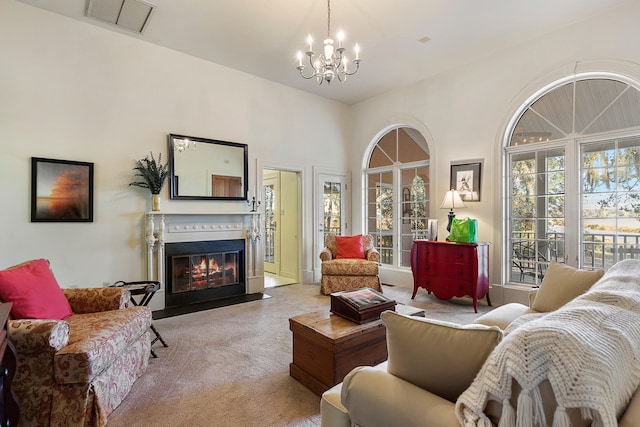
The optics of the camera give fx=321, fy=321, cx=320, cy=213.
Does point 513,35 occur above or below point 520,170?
above

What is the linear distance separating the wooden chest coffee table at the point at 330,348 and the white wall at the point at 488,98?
9.60 feet

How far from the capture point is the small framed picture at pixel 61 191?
133 inches

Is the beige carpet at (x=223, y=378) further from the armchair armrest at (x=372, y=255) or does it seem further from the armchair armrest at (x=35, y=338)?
the armchair armrest at (x=372, y=255)

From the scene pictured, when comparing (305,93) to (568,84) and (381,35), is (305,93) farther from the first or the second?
(568,84)

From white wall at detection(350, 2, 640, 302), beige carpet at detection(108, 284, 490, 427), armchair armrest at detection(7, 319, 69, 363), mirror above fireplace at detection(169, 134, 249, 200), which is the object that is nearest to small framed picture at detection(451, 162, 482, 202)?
white wall at detection(350, 2, 640, 302)

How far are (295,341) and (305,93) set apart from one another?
4490 mm

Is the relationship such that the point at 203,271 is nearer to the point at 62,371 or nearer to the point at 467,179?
the point at 62,371

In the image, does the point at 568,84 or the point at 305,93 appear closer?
the point at 568,84

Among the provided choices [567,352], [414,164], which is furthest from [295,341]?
[414,164]

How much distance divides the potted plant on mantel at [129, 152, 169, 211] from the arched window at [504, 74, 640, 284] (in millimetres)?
4538

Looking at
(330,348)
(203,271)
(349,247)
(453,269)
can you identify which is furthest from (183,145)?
(453,269)

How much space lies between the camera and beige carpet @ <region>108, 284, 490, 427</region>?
6.38ft

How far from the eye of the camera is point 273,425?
1873 mm

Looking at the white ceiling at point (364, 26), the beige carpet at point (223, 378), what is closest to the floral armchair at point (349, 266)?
the beige carpet at point (223, 378)
